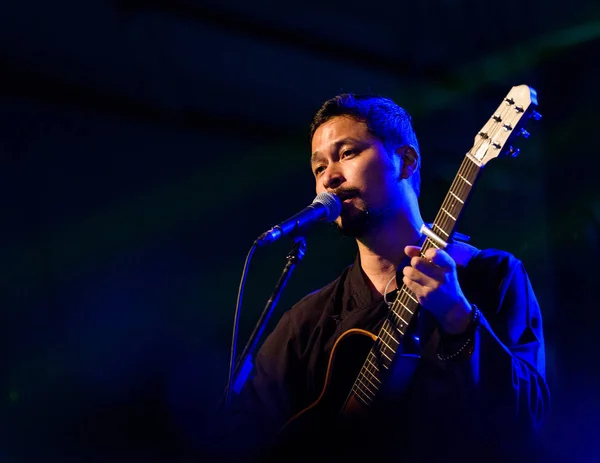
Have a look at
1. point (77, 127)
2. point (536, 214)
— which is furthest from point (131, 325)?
point (536, 214)

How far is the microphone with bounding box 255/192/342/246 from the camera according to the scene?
1.78 m

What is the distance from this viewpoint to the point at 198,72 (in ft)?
12.4

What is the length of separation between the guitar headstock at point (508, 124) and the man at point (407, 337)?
0.34 metres

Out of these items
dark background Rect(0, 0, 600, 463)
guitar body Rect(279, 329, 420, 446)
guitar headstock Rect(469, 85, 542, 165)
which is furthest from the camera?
dark background Rect(0, 0, 600, 463)

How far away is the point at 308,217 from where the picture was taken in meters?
1.89

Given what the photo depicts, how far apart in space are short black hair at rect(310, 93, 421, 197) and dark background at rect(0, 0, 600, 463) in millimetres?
1350

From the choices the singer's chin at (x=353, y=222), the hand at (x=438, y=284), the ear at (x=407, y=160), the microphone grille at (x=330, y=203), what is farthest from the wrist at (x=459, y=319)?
the ear at (x=407, y=160)

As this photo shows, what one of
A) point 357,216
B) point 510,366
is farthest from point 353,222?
point 510,366

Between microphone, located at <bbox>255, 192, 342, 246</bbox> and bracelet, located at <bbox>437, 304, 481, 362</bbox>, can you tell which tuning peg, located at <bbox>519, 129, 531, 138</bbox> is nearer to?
bracelet, located at <bbox>437, 304, 481, 362</bbox>

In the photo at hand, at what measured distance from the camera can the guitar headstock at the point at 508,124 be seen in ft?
5.66

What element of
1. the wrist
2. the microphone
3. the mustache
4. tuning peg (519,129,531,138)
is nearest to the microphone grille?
the microphone

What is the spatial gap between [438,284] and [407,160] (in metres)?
0.97

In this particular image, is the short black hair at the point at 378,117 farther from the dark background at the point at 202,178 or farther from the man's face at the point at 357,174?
the dark background at the point at 202,178

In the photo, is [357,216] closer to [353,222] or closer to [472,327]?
[353,222]
